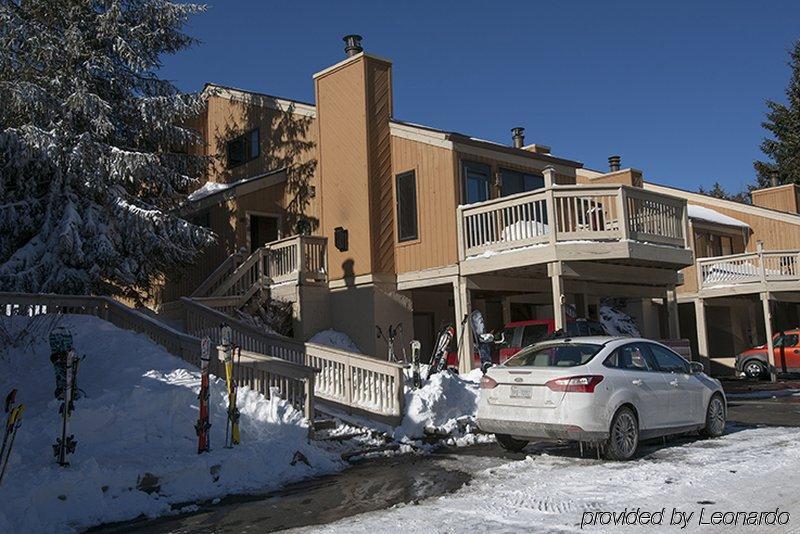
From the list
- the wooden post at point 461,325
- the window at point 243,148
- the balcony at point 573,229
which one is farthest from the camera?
the window at point 243,148

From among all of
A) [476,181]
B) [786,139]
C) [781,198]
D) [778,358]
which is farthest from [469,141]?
[786,139]

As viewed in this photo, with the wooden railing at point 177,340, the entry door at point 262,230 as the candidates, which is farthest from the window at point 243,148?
the wooden railing at point 177,340

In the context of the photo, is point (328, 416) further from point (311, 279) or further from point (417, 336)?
point (417, 336)

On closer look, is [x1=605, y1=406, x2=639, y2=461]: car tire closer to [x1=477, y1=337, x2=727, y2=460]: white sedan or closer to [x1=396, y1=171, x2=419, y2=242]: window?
[x1=477, y1=337, x2=727, y2=460]: white sedan

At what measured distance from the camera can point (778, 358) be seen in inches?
1036

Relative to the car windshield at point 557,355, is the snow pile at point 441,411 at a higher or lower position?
lower

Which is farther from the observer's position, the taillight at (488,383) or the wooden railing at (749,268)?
the wooden railing at (749,268)

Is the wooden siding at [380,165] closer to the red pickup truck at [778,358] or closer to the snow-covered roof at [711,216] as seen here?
the red pickup truck at [778,358]

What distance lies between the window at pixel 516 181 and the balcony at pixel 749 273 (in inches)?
414

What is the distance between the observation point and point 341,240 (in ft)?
66.0

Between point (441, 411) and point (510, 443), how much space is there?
7.14 feet

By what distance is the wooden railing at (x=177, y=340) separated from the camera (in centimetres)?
1144

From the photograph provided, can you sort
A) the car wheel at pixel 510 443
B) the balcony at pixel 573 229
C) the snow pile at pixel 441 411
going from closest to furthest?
the car wheel at pixel 510 443 < the snow pile at pixel 441 411 < the balcony at pixel 573 229

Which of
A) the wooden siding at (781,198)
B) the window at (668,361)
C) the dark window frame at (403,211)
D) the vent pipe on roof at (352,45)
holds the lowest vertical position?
the window at (668,361)
